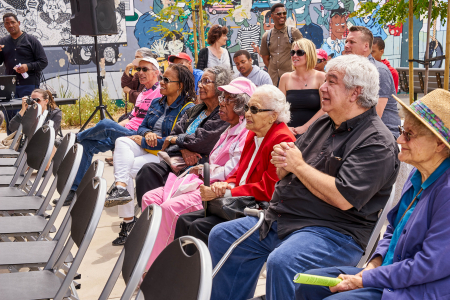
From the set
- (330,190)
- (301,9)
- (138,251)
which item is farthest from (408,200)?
(301,9)

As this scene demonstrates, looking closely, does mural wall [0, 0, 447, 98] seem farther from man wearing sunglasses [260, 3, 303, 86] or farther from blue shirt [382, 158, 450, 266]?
blue shirt [382, 158, 450, 266]

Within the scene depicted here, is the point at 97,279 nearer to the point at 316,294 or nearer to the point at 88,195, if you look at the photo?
the point at 88,195

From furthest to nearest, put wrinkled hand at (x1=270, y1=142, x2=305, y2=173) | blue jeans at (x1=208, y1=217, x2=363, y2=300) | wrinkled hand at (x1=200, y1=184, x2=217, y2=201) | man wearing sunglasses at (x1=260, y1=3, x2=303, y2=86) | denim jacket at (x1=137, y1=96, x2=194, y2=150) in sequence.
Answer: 1. man wearing sunglasses at (x1=260, y1=3, x2=303, y2=86)
2. denim jacket at (x1=137, y1=96, x2=194, y2=150)
3. wrinkled hand at (x1=200, y1=184, x2=217, y2=201)
4. wrinkled hand at (x1=270, y1=142, x2=305, y2=173)
5. blue jeans at (x1=208, y1=217, x2=363, y2=300)

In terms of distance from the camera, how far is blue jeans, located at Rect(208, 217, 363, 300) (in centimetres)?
188

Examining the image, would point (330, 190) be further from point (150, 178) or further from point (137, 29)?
point (137, 29)

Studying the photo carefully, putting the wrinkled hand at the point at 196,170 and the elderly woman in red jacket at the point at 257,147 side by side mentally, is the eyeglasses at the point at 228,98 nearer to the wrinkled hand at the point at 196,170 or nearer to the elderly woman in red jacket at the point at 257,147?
the elderly woman in red jacket at the point at 257,147

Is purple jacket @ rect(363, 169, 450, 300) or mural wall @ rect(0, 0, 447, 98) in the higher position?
mural wall @ rect(0, 0, 447, 98)

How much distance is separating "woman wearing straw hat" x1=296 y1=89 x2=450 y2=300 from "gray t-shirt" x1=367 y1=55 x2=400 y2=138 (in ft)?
6.00

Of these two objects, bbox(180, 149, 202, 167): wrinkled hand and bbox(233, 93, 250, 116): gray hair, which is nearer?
bbox(233, 93, 250, 116): gray hair

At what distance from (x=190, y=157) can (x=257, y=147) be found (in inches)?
38.2

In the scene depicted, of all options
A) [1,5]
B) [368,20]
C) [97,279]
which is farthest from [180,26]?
[97,279]

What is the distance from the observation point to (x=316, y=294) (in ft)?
5.63

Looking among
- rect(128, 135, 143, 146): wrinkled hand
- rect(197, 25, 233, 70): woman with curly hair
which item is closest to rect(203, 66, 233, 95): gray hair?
rect(128, 135, 143, 146): wrinkled hand

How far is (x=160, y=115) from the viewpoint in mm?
4148
